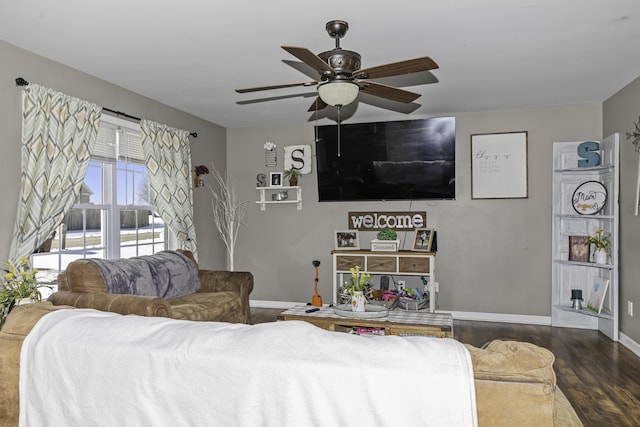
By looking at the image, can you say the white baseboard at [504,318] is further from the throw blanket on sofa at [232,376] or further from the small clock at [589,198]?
the throw blanket on sofa at [232,376]

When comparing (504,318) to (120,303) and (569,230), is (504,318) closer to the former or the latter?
(569,230)

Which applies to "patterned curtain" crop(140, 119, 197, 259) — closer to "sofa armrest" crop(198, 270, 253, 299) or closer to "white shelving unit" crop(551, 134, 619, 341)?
"sofa armrest" crop(198, 270, 253, 299)

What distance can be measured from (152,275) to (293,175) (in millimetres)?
2522

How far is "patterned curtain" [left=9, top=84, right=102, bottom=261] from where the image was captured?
3.38 m

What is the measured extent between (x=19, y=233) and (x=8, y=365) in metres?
2.07

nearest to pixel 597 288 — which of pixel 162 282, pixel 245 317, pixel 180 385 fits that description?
pixel 245 317

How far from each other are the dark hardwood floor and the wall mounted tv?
168cm

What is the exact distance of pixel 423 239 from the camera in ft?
18.1

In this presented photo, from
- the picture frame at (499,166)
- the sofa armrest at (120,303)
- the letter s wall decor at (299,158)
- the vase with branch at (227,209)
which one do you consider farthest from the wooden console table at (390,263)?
the sofa armrest at (120,303)

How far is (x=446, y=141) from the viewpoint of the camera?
547 centimetres

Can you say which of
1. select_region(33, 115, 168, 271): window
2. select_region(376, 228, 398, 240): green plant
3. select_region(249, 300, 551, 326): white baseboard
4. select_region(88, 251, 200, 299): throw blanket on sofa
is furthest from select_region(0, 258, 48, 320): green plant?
select_region(249, 300, 551, 326): white baseboard

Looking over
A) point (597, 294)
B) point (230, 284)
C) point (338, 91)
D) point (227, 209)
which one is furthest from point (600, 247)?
point (227, 209)

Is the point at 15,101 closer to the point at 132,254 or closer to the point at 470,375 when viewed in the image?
the point at 132,254

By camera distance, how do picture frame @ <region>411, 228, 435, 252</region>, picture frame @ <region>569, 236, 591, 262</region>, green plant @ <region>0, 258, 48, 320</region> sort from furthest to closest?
picture frame @ <region>411, 228, 435, 252</region> → picture frame @ <region>569, 236, 591, 262</region> → green plant @ <region>0, 258, 48, 320</region>
